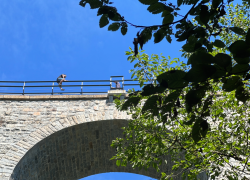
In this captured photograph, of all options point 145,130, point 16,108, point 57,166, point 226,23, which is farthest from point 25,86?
point 226,23

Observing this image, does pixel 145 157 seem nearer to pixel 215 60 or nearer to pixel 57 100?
pixel 215 60

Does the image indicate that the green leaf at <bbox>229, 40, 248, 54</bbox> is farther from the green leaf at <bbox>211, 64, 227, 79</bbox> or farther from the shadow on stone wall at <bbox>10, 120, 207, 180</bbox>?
the shadow on stone wall at <bbox>10, 120, 207, 180</bbox>

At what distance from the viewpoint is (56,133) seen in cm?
951

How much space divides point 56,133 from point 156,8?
27.1ft

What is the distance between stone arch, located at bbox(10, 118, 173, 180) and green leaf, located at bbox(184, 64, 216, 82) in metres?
8.50

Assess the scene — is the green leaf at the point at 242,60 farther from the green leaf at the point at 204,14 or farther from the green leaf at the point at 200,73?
the green leaf at the point at 204,14

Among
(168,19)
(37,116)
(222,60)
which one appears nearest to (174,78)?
(222,60)

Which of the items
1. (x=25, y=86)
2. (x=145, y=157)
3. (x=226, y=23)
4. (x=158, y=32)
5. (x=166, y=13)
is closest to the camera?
(x=166, y=13)

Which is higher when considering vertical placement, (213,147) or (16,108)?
(16,108)

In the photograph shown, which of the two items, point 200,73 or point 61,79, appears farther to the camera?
point 61,79

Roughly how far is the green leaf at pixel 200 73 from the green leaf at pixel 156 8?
2.56ft

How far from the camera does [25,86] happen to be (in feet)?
36.3

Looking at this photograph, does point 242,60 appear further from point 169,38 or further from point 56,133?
point 56,133

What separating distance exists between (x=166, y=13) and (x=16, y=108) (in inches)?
358
